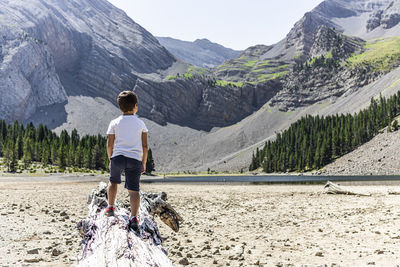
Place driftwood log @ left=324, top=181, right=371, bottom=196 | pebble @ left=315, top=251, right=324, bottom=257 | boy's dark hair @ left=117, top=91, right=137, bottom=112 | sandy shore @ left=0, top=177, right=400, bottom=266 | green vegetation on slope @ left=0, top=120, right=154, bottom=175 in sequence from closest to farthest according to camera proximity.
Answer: boy's dark hair @ left=117, top=91, right=137, bottom=112, sandy shore @ left=0, top=177, right=400, bottom=266, pebble @ left=315, top=251, right=324, bottom=257, driftwood log @ left=324, top=181, right=371, bottom=196, green vegetation on slope @ left=0, top=120, right=154, bottom=175

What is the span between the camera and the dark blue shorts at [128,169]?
7871mm

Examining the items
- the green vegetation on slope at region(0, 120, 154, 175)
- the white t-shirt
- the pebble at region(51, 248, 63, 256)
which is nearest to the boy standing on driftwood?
the white t-shirt

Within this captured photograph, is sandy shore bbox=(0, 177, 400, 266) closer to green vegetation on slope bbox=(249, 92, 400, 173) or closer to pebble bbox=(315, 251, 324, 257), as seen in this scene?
pebble bbox=(315, 251, 324, 257)

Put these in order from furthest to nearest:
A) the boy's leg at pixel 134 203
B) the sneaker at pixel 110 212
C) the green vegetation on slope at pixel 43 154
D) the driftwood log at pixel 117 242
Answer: the green vegetation on slope at pixel 43 154 < the sneaker at pixel 110 212 < the boy's leg at pixel 134 203 < the driftwood log at pixel 117 242

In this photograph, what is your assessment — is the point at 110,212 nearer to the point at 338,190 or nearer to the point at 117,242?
the point at 117,242

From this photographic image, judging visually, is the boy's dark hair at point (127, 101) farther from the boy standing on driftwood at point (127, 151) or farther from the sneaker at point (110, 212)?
the sneaker at point (110, 212)

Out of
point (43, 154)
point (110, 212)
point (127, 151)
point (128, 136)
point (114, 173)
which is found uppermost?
point (43, 154)

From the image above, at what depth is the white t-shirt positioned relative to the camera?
26.0 feet

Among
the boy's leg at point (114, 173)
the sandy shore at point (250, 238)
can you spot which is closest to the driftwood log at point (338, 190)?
the sandy shore at point (250, 238)

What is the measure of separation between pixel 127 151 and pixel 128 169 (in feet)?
1.61

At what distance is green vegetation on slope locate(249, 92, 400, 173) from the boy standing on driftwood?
478 ft

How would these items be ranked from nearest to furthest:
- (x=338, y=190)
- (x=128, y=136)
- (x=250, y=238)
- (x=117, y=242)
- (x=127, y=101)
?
(x=117, y=242) < (x=128, y=136) < (x=127, y=101) < (x=250, y=238) < (x=338, y=190)

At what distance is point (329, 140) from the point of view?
5758 inches

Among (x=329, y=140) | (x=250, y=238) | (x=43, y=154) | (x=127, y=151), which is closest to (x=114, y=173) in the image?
(x=127, y=151)
